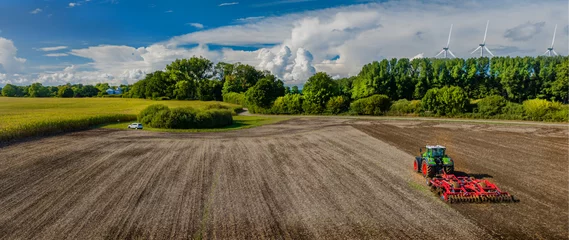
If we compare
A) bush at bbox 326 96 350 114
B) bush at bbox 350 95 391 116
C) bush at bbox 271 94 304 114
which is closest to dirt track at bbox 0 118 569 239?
bush at bbox 350 95 391 116

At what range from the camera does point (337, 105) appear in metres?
65.9

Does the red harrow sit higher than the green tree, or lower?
lower

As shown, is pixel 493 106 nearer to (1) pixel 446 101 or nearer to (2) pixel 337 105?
(1) pixel 446 101

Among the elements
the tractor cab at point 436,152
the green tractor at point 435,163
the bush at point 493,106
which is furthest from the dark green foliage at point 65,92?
the bush at point 493,106

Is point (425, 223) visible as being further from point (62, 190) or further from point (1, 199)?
point (1, 199)

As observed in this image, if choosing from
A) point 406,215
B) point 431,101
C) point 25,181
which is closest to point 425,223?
point 406,215

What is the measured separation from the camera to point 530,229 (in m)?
11.4

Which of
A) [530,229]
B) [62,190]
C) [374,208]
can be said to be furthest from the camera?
[62,190]

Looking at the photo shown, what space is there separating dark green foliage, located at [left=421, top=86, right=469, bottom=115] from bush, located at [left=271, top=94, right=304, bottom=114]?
26.2 m

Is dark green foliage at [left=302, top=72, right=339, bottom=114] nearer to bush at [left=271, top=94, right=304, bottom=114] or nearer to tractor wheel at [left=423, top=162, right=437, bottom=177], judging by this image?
bush at [left=271, top=94, right=304, bottom=114]

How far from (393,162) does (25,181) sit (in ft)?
76.5

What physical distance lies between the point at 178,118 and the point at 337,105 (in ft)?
119

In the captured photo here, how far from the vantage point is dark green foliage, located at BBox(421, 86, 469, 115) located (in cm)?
5500

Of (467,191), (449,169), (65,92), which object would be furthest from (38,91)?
(467,191)
